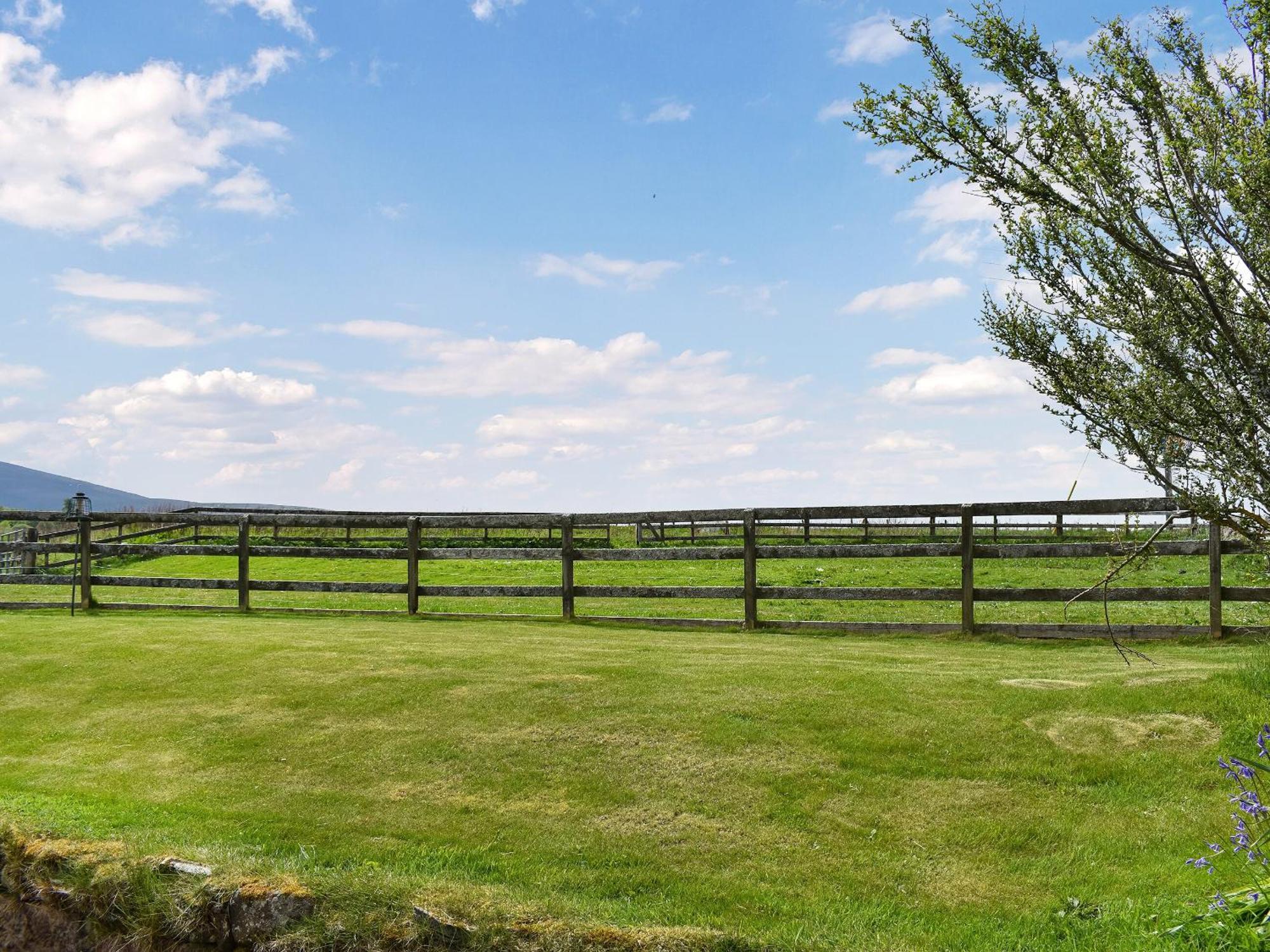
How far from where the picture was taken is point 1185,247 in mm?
5629

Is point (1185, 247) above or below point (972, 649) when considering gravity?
above

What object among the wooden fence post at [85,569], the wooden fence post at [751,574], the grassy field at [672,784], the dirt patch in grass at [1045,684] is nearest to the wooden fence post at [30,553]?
the wooden fence post at [85,569]

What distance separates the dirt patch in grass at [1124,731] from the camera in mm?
7414

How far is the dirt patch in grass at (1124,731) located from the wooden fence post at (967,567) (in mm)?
4302

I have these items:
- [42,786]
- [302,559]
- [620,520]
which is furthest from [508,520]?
[302,559]

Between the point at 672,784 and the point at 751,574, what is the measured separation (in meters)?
6.68

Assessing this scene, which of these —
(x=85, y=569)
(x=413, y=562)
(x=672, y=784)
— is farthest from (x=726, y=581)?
(x=672, y=784)

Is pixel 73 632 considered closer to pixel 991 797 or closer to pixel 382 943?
pixel 382 943

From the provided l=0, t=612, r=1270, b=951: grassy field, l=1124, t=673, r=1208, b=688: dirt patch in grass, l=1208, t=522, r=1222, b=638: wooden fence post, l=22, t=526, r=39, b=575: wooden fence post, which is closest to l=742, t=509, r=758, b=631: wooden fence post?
l=0, t=612, r=1270, b=951: grassy field

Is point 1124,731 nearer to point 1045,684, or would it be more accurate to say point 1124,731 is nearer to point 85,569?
point 1045,684

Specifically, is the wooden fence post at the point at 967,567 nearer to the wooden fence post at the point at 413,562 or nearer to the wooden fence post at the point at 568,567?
the wooden fence post at the point at 568,567

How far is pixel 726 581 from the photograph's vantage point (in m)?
21.9

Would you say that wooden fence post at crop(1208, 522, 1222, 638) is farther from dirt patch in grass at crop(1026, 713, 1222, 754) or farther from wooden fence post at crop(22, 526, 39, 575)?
wooden fence post at crop(22, 526, 39, 575)

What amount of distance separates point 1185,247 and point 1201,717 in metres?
4.25
